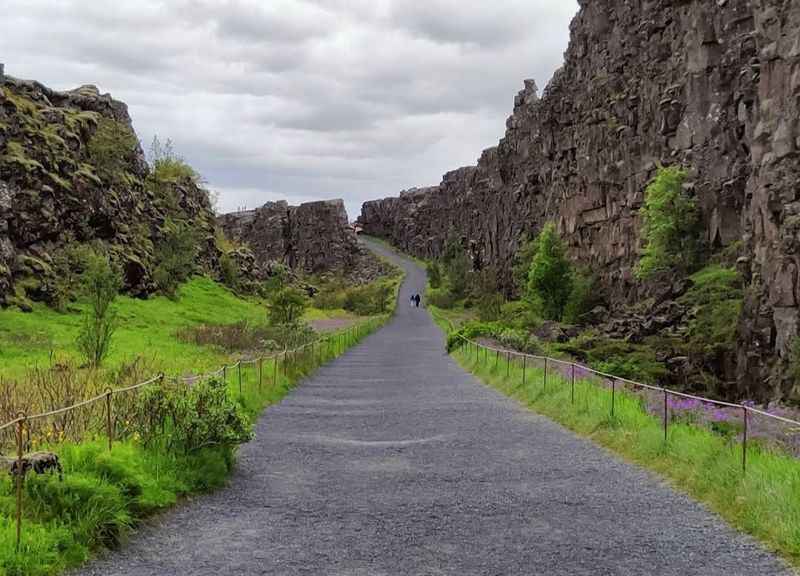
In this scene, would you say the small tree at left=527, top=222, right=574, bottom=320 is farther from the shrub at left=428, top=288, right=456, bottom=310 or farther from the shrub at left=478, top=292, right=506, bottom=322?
the shrub at left=428, top=288, right=456, bottom=310

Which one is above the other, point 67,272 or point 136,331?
point 67,272

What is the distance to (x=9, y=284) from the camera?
4219cm

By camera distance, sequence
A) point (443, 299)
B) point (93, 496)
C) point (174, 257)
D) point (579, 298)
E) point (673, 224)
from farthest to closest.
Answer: point (443, 299) < point (579, 298) < point (174, 257) < point (673, 224) < point (93, 496)

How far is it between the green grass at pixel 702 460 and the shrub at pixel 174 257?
47010 mm

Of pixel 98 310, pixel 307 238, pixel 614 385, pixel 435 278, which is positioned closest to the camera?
pixel 614 385

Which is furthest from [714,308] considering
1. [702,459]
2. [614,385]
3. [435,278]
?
[435,278]

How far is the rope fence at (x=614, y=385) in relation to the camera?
1078 centimetres

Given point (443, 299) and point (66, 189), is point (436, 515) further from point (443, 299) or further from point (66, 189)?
point (443, 299)

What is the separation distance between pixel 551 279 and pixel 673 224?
14250 mm

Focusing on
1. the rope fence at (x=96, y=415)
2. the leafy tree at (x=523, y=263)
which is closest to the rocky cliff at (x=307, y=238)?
the leafy tree at (x=523, y=263)

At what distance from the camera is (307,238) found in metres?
166

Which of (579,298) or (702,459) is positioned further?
(579,298)

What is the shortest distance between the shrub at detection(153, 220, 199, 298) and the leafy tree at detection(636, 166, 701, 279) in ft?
125

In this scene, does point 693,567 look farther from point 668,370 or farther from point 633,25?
point 633,25
